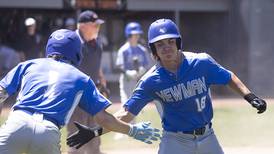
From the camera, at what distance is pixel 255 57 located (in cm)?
2009

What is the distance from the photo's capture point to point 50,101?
4762mm

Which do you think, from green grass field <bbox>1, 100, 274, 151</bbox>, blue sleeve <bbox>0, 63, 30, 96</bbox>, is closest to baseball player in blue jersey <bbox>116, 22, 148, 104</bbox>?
green grass field <bbox>1, 100, 274, 151</bbox>

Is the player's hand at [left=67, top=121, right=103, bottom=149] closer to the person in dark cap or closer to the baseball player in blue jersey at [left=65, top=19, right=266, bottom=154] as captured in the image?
the baseball player in blue jersey at [left=65, top=19, right=266, bottom=154]

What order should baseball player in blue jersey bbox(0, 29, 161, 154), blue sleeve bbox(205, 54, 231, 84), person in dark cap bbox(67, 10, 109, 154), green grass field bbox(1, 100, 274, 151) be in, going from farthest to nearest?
1. green grass field bbox(1, 100, 274, 151)
2. person in dark cap bbox(67, 10, 109, 154)
3. blue sleeve bbox(205, 54, 231, 84)
4. baseball player in blue jersey bbox(0, 29, 161, 154)

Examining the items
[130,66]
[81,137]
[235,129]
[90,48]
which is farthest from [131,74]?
[81,137]

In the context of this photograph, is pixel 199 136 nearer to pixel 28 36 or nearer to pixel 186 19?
pixel 28 36

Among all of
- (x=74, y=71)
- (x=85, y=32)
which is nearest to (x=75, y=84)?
(x=74, y=71)

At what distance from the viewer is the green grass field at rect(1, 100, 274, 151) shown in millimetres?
10359

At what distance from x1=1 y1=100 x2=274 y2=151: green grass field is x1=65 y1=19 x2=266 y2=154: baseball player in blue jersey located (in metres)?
3.91

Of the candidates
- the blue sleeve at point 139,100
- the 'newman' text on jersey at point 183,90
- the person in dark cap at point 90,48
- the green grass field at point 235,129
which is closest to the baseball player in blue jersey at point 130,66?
the green grass field at point 235,129

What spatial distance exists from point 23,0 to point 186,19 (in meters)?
5.65

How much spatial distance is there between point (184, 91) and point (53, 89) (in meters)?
1.17

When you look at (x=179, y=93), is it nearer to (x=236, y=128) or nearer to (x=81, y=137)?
(x=81, y=137)

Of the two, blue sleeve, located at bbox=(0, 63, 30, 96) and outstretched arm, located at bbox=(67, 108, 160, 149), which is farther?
outstretched arm, located at bbox=(67, 108, 160, 149)
